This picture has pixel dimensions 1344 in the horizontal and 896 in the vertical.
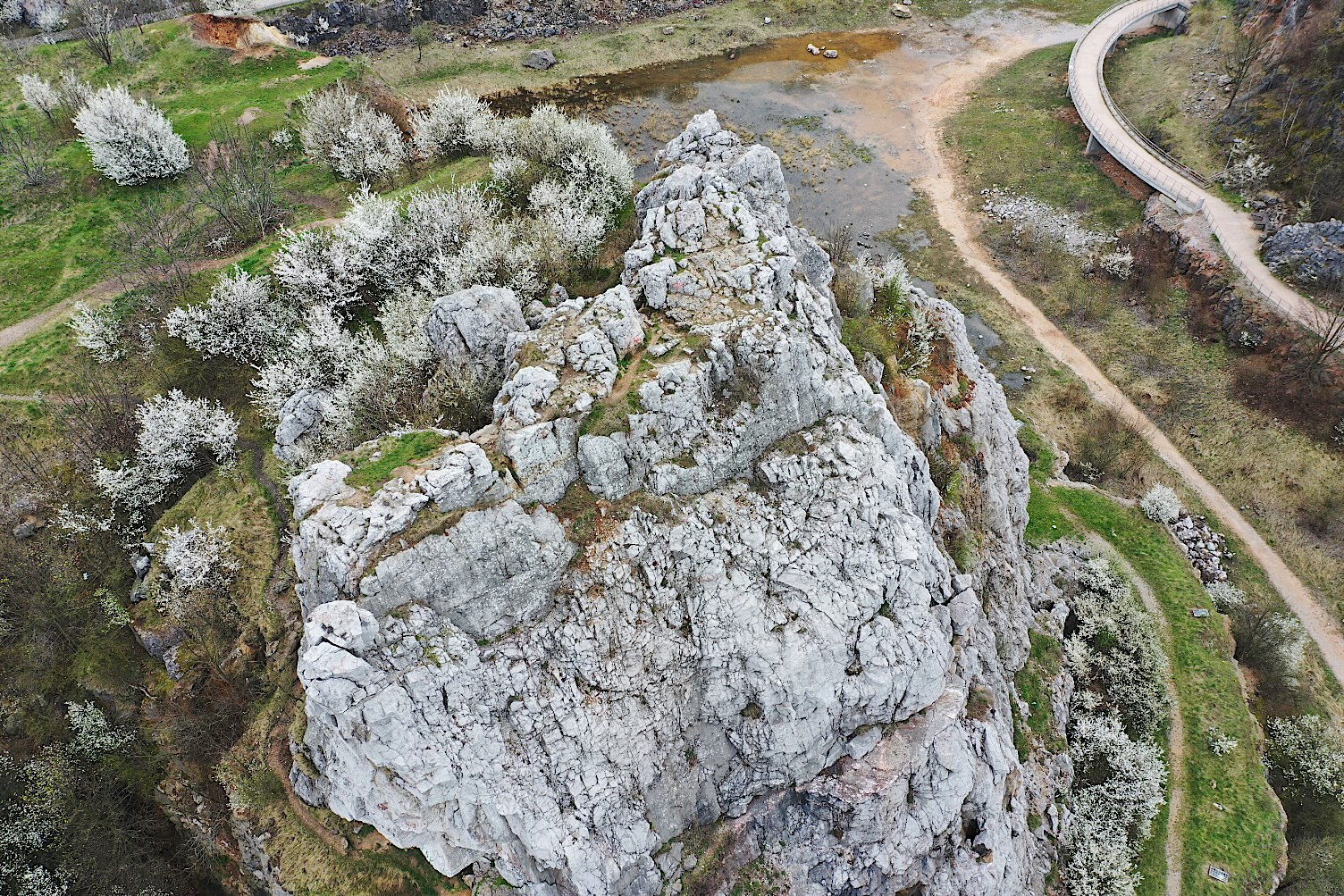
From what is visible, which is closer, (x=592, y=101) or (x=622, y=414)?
(x=622, y=414)

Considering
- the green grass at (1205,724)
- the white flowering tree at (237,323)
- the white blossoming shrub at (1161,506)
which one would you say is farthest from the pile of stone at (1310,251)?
the white flowering tree at (237,323)

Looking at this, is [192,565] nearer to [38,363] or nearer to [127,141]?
[38,363]

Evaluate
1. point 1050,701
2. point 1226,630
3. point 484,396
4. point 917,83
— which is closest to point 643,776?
point 484,396

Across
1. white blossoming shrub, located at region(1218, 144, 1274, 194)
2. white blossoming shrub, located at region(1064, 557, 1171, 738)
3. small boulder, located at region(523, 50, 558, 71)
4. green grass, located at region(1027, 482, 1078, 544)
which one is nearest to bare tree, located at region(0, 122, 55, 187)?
small boulder, located at region(523, 50, 558, 71)

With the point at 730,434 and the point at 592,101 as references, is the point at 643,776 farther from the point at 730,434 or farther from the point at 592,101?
the point at 592,101

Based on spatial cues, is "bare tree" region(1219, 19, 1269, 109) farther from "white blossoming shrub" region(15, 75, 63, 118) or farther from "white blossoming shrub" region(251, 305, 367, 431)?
"white blossoming shrub" region(15, 75, 63, 118)

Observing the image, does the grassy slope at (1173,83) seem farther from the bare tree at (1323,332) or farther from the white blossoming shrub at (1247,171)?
the bare tree at (1323,332)

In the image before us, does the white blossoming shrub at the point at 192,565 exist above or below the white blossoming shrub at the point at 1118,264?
below
